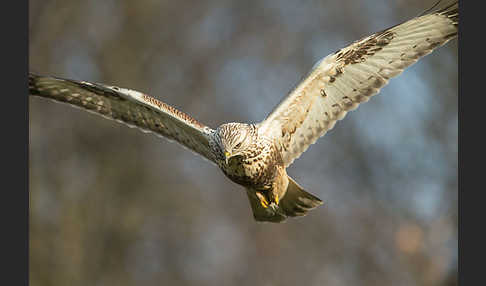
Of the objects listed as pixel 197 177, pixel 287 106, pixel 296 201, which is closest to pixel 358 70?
pixel 287 106

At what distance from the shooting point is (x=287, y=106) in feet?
19.3

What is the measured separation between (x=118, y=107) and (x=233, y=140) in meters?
1.40

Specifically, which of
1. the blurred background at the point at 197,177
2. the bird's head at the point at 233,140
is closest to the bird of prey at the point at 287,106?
the bird's head at the point at 233,140

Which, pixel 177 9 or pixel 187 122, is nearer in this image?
pixel 187 122

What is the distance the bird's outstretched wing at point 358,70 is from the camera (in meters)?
5.89

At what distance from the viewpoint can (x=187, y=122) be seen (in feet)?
19.5

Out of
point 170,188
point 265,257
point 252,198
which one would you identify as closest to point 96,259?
point 170,188

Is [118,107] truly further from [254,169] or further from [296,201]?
[296,201]

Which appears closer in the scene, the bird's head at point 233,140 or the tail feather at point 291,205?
the bird's head at point 233,140

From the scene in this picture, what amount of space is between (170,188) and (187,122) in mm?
9709

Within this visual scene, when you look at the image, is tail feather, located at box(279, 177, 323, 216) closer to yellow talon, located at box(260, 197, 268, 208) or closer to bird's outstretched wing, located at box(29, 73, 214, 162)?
yellow talon, located at box(260, 197, 268, 208)

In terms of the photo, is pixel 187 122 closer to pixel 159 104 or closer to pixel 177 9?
pixel 159 104

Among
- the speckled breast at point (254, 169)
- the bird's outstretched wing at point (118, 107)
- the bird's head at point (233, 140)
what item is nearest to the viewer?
the bird's head at point (233, 140)

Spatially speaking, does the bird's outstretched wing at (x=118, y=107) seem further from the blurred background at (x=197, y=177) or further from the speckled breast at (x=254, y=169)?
the blurred background at (x=197, y=177)
